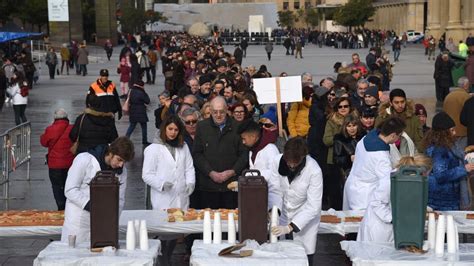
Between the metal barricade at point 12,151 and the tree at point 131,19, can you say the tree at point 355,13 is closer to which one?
the tree at point 131,19

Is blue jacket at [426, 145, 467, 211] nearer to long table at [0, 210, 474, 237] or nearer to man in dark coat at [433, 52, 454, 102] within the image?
long table at [0, 210, 474, 237]

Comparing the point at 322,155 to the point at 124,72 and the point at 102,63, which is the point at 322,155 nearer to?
the point at 124,72

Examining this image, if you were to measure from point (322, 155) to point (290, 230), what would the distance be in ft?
16.8

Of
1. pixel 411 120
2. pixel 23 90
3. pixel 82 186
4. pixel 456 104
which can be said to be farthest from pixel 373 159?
pixel 23 90

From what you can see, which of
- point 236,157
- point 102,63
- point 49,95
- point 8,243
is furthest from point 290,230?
point 102,63

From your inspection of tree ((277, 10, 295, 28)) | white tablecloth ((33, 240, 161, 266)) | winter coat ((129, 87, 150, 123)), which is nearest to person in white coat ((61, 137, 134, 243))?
white tablecloth ((33, 240, 161, 266))

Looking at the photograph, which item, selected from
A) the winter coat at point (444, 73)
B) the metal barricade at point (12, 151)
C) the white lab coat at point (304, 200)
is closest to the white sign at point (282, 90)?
the metal barricade at point (12, 151)

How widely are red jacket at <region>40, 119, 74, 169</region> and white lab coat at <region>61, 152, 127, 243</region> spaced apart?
14.3 ft

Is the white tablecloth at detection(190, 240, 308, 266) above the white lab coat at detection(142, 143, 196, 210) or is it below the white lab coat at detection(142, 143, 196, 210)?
below

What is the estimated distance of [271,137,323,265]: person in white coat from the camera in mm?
9391

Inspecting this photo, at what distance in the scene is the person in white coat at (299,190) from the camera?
939 centimetres

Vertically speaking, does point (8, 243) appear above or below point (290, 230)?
below

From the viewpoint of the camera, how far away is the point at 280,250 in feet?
28.3

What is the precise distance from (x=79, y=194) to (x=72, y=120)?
1924cm
